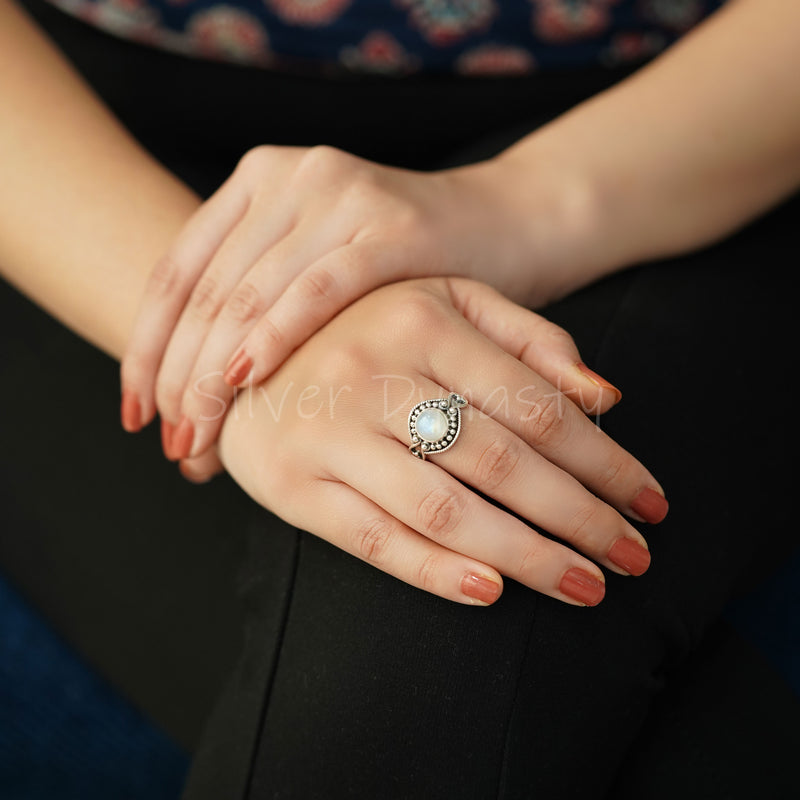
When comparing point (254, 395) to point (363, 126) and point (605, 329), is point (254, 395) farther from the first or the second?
point (363, 126)

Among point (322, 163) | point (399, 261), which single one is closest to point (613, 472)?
point (399, 261)

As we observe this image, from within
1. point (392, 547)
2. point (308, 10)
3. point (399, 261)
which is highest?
point (308, 10)

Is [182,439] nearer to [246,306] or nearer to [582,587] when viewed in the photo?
[246,306]

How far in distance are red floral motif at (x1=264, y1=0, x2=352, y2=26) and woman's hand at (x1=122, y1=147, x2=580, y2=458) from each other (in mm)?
312

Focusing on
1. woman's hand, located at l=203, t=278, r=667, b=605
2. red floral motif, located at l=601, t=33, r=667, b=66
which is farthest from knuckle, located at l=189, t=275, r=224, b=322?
red floral motif, located at l=601, t=33, r=667, b=66

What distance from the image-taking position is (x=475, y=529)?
586 mm

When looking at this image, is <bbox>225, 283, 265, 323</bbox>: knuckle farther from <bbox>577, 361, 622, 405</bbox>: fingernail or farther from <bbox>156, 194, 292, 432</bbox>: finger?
<bbox>577, 361, 622, 405</bbox>: fingernail

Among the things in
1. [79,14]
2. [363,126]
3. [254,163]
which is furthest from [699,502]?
[79,14]

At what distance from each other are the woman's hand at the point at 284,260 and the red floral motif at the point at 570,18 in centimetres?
30

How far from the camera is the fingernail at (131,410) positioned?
0.75m

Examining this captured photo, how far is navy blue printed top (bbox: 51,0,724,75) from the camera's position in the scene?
3.03 feet

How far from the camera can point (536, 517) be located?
60 centimetres

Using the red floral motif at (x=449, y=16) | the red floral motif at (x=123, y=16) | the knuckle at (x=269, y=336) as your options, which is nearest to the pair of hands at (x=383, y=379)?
the knuckle at (x=269, y=336)

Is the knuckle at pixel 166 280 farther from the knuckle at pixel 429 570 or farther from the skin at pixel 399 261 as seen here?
the knuckle at pixel 429 570
